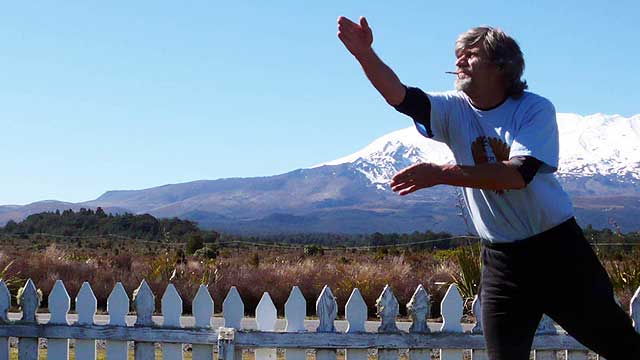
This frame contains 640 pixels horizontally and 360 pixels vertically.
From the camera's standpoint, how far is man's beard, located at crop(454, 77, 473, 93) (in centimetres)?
393

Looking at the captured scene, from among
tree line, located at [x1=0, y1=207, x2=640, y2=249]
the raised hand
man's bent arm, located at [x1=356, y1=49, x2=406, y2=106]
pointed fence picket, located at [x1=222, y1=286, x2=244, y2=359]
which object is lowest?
pointed fence picket, located at [x1=222, y1=286, x2=244, y2=359]

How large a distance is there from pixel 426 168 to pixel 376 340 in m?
2.35

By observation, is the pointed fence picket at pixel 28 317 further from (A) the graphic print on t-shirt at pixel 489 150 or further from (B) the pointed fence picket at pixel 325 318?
(A) the graphic print on t-shirt at pixel 489 150

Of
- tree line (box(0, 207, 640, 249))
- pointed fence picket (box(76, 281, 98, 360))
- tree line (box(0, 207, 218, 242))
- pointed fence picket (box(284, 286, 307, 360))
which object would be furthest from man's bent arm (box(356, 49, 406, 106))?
tree line (box(0, 207, 218, 242))

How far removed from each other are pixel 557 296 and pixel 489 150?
0.67 meters

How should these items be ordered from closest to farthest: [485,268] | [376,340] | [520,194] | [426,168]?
[426,168]
[520,194]
[485,268]
[376,340]

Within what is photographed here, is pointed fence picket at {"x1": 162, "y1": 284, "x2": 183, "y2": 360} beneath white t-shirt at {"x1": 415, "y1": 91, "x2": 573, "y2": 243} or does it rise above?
beneath

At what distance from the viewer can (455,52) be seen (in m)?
3.99

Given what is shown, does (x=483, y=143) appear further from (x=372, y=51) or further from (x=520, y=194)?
(x=372, y=51)

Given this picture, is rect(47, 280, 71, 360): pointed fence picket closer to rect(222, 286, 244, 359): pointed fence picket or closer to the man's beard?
rect(222, 286, 244, 359): pointed fence picket

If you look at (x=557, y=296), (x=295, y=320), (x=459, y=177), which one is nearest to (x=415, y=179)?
(x=459, y=177)

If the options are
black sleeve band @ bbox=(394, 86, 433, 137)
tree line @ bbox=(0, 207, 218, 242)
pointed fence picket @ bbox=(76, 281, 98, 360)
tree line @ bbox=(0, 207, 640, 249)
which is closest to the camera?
black sleeve band @ bbox=(394, 86, 433, 137)

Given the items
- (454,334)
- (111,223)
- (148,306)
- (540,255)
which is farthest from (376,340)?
(111,223)

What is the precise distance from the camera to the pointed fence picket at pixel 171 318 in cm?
566
